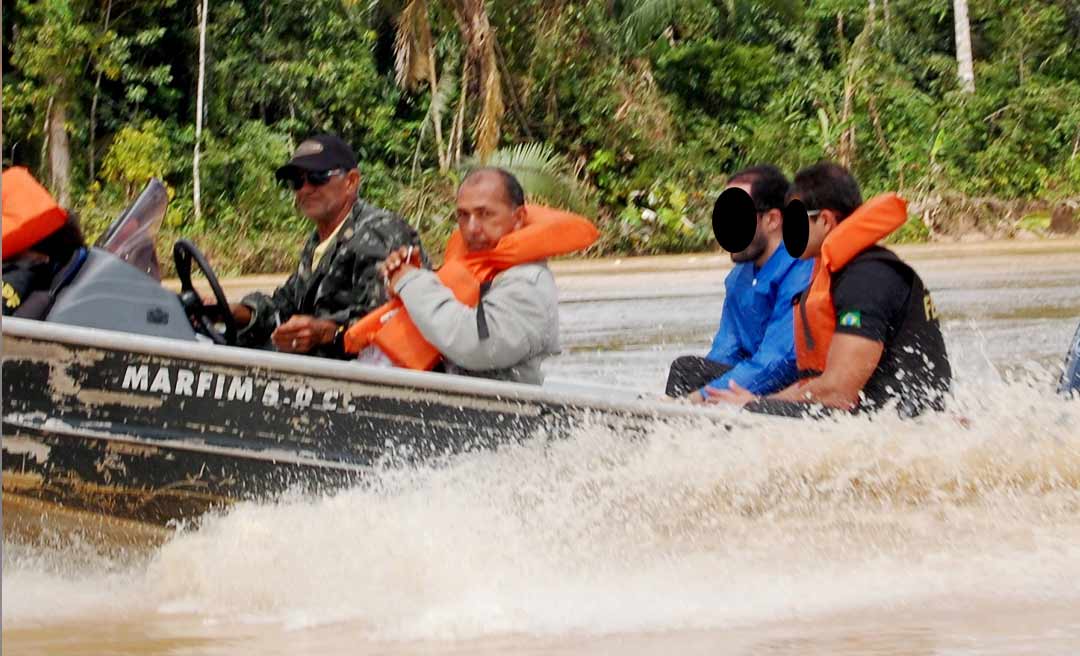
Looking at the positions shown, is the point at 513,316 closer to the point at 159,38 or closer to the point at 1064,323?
the point at 1064,323

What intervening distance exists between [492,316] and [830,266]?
870mm

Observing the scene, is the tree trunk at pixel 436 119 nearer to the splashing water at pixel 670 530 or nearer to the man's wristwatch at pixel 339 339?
the man's wristwatch at pixel 339 339

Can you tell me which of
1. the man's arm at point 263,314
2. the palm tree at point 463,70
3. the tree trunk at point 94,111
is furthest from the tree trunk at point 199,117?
the man's arm at point 263,314

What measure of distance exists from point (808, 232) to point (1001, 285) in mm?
9998

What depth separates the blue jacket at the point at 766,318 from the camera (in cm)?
433

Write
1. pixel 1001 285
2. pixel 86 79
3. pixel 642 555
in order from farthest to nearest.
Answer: pixel 86 79 → pixel 1001 285 → pixel 642 555

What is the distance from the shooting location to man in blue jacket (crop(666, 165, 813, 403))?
4344 mm

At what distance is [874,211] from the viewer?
12.9ft

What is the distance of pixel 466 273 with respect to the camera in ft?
13.0

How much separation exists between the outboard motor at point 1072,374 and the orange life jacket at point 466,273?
149 centimetres

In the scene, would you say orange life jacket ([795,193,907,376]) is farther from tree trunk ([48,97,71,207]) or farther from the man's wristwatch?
tree trunk ([48,97,71,207])

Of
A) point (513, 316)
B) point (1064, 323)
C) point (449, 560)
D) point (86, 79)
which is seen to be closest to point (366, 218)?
point (513, 316)

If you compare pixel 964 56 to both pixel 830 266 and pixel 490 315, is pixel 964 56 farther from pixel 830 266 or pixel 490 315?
pixel 490 315

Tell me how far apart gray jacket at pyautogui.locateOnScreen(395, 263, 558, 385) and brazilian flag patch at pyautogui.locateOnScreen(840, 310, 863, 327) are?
2.42 feet
